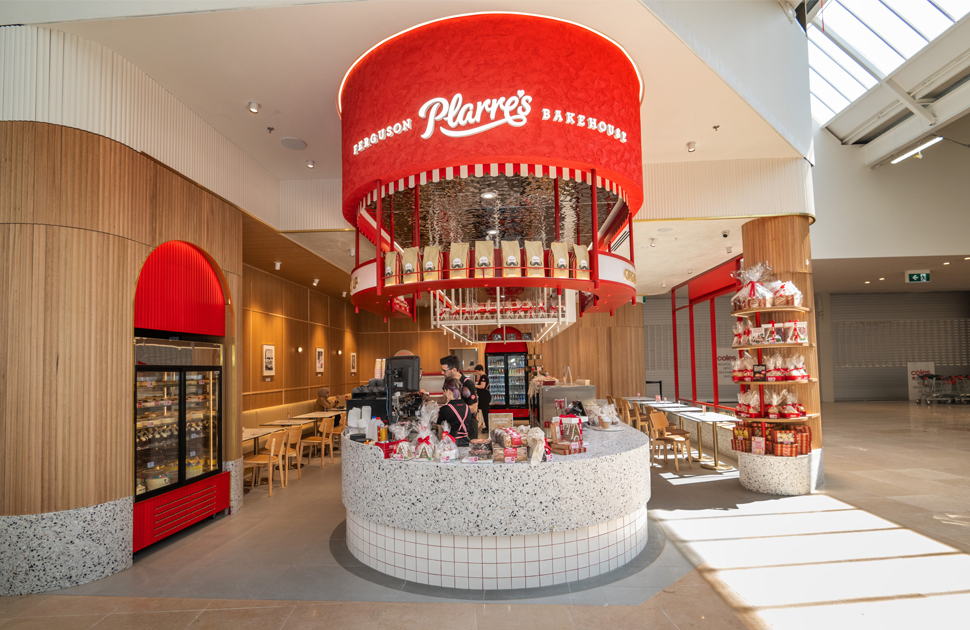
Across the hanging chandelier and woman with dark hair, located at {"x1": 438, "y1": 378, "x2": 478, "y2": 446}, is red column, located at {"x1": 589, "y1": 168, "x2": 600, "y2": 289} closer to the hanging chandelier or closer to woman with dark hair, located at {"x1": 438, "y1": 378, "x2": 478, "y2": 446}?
the hanging chandelier

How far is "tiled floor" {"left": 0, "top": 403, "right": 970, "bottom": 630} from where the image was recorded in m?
A: 3.46

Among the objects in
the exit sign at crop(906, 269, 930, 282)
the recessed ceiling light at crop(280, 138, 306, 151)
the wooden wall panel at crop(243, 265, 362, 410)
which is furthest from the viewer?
the exit sign at crop(906, 269, 930, 282)

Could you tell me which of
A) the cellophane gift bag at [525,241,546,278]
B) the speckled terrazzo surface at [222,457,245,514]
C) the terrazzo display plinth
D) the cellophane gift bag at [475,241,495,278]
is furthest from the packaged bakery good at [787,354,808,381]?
the speckled terrazzo surface at [222,457,245,514]

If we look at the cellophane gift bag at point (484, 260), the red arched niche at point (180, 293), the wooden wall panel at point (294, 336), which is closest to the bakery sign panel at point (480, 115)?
the cellophane gift bag at point (484, 260)

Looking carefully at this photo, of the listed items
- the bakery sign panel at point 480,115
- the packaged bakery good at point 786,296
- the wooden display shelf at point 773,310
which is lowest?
the wooden display shelf at point 773,310

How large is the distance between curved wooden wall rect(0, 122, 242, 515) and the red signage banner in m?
2.30

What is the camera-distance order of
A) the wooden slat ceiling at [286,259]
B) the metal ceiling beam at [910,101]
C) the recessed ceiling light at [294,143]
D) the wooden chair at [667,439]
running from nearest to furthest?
the recessed ceiling light at [294,143], the wooden slat ceiling at [286,259], the wooden chair at [667,439], the metal ceiling beam at [910,101]

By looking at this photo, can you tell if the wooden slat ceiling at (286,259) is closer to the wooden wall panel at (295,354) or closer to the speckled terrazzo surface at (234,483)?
the wooden wall panel at (295,354)

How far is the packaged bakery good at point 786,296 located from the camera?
6.59 metres

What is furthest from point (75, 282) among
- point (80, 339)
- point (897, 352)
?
point (897, 352)

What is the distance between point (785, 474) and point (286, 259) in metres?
8.64

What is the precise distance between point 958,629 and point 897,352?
2161 centimetres

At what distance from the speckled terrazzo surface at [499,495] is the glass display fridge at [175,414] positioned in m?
2.45

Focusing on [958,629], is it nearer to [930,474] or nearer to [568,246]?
[568,246]
